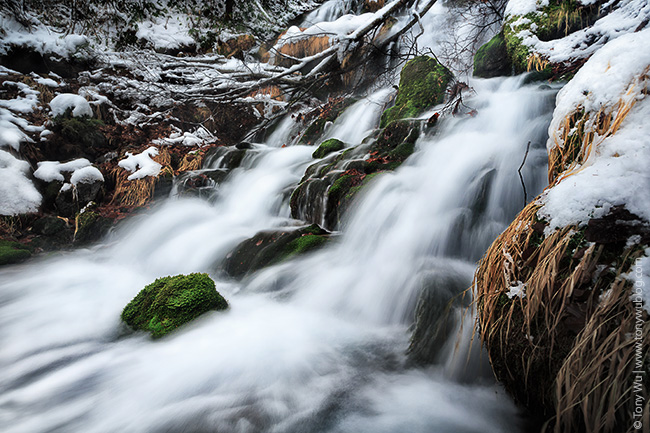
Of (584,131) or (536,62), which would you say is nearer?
(584,131)

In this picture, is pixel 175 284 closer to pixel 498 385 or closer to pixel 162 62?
pixel 498 385

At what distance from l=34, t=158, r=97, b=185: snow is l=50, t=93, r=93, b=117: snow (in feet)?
4.68

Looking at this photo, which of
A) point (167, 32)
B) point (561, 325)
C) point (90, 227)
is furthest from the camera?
point (167, 32)

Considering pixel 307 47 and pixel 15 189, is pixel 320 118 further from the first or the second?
pixel 15 189

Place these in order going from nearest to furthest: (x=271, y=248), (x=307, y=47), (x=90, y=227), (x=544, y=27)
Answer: (x=271, y=248) < (x=90, y=227) < (x=544, y=27) < (x=307, y=47)

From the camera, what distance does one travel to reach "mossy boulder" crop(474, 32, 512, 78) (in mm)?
6297

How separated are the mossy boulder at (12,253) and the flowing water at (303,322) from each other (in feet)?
0.73

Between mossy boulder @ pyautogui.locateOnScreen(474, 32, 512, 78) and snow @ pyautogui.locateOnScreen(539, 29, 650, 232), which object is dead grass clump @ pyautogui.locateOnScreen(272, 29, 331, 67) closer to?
mossy boulder @ pyautogui.locateOnScreen(474, 32, 512, 78)

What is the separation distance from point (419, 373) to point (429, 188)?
7.57 ft

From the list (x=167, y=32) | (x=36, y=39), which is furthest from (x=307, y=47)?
(x=36, y=39)

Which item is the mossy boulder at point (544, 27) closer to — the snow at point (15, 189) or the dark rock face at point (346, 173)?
the dark rock face at point (346, 173)

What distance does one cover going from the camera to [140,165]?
645 centimetres

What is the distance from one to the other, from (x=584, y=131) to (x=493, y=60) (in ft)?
19.4

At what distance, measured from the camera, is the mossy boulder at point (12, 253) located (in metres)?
4.39
